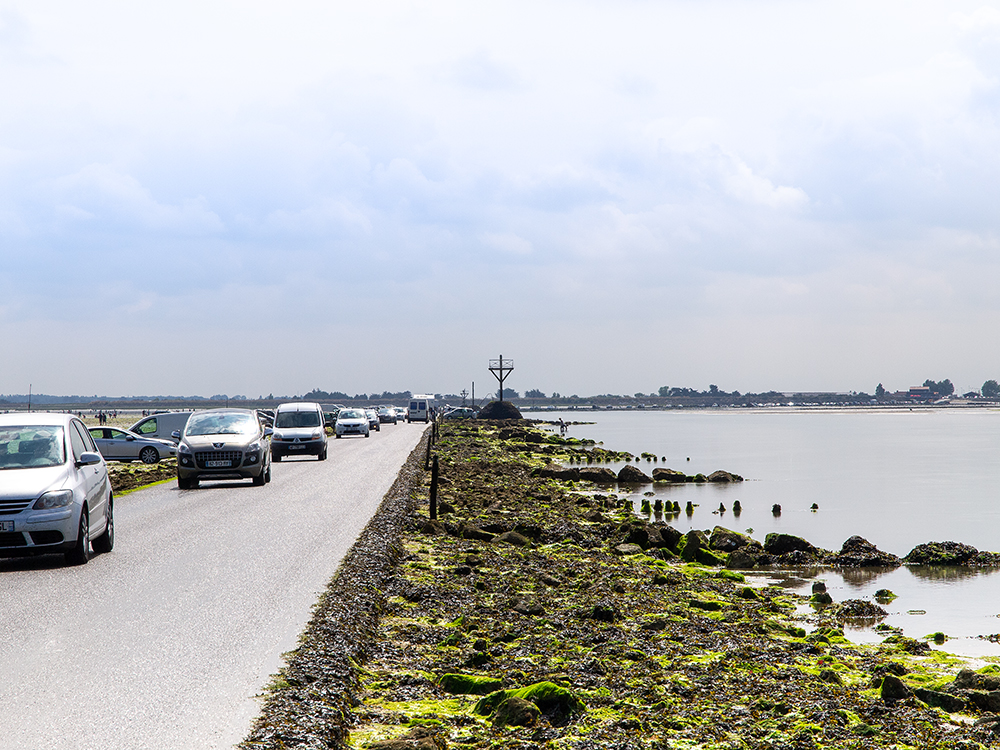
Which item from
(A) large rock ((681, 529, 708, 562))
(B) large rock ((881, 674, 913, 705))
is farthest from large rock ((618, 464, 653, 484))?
(B) large rock ((881, 674, 913, 705))

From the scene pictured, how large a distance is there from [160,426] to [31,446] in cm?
2951

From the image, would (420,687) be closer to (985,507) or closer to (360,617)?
(360,617)

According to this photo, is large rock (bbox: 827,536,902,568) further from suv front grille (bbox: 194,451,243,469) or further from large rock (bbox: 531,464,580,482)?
large rock (bbox: 531,464,580,482)

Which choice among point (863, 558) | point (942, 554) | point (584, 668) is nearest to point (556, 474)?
point (863, 558)

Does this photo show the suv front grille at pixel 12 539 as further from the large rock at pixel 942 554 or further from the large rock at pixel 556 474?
the large rock at pixel 556 474

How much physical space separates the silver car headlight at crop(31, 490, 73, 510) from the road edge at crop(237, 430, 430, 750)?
3592 mm

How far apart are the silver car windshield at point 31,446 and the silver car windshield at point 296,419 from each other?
2364 centimetres

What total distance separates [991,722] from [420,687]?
477 centimetres

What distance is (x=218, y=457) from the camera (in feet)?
81.6

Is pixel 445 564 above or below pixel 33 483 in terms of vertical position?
below

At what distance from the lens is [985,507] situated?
32.1 m

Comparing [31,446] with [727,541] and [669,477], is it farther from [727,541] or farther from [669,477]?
[669,477]

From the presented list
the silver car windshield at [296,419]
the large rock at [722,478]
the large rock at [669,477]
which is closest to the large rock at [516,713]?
the silver car windshield at [296,419]

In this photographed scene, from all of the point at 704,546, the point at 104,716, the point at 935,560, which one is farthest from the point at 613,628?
the point at 935,560
